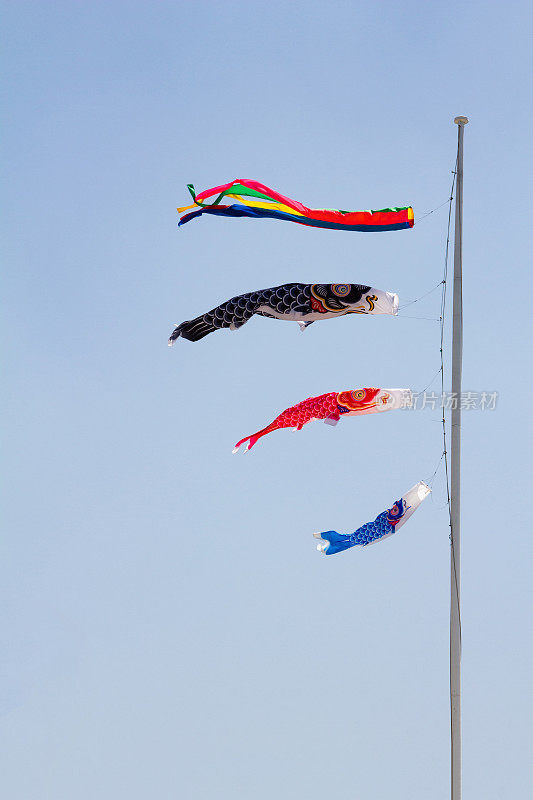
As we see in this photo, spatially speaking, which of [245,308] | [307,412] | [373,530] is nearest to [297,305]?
[245,308]

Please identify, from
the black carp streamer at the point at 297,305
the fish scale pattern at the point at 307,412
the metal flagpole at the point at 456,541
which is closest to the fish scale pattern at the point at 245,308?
the black carp streamer at the point at 297,305

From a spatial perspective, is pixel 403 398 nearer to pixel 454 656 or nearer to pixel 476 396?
pixel 476 396

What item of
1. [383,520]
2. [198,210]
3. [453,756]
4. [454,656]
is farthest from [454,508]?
[198,210]

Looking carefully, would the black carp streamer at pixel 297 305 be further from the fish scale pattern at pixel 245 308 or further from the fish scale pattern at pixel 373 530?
the fish scale pattern at pixel 373 530

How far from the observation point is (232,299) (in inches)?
558

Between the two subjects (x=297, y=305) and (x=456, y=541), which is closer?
(x=456, y=541)

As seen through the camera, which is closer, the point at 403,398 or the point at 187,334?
the point at 403,398

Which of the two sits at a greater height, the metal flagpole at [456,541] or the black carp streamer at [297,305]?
the black carp streamer at [297,305]

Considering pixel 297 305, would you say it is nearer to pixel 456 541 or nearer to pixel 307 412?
pixel 307 412

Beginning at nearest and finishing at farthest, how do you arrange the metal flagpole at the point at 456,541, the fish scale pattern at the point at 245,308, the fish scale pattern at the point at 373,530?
the metal flagpole at the point at 456,541 < the fish scale pattern at the point at 373,530 < the fish scale pattern at the point at 245,308

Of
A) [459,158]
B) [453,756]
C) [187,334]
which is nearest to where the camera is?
[453,756]

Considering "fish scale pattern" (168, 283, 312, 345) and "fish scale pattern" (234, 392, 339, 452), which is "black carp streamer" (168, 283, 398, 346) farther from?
"fish scale pattern" (234, 392, 339, 452)

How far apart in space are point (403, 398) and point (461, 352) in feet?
3.10

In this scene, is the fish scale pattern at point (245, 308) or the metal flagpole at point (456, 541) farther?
the fish scale pattern at point (245, 308)
